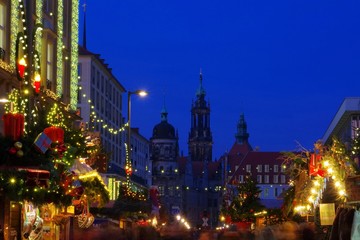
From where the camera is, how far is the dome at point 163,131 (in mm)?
188000

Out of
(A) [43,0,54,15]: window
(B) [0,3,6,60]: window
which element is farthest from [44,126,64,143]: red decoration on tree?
(A) [43,0,54,15]: window

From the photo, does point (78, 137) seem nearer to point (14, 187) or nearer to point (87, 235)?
point (14, 187)

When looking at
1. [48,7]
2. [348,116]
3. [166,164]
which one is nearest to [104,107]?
[348,116]

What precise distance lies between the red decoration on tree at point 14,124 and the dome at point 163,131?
16661 cm

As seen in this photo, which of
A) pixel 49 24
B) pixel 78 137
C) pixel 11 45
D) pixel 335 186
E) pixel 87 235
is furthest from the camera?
pixel 49 24

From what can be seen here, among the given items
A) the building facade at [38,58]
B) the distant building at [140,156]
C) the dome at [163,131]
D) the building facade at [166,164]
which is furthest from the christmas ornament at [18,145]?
the dome at [163,131]

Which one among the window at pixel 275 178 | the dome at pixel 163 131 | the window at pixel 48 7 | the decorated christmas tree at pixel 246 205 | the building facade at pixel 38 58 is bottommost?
the decorated christmas tree at pixel 246 205

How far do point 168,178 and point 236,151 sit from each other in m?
22.1

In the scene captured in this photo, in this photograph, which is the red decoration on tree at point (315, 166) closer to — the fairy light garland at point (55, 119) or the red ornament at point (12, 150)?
the fairy light garland at point (55, 119)

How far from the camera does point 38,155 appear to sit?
20.7m

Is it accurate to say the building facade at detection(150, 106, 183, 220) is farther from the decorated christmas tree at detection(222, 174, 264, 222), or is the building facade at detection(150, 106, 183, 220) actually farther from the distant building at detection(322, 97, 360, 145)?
the decorated christmas tree at detection(222, 174, 264, 222)

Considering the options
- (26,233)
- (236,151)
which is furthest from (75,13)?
(236,151)

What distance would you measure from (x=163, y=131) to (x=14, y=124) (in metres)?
168

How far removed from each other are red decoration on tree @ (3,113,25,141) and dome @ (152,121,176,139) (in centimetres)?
16661
